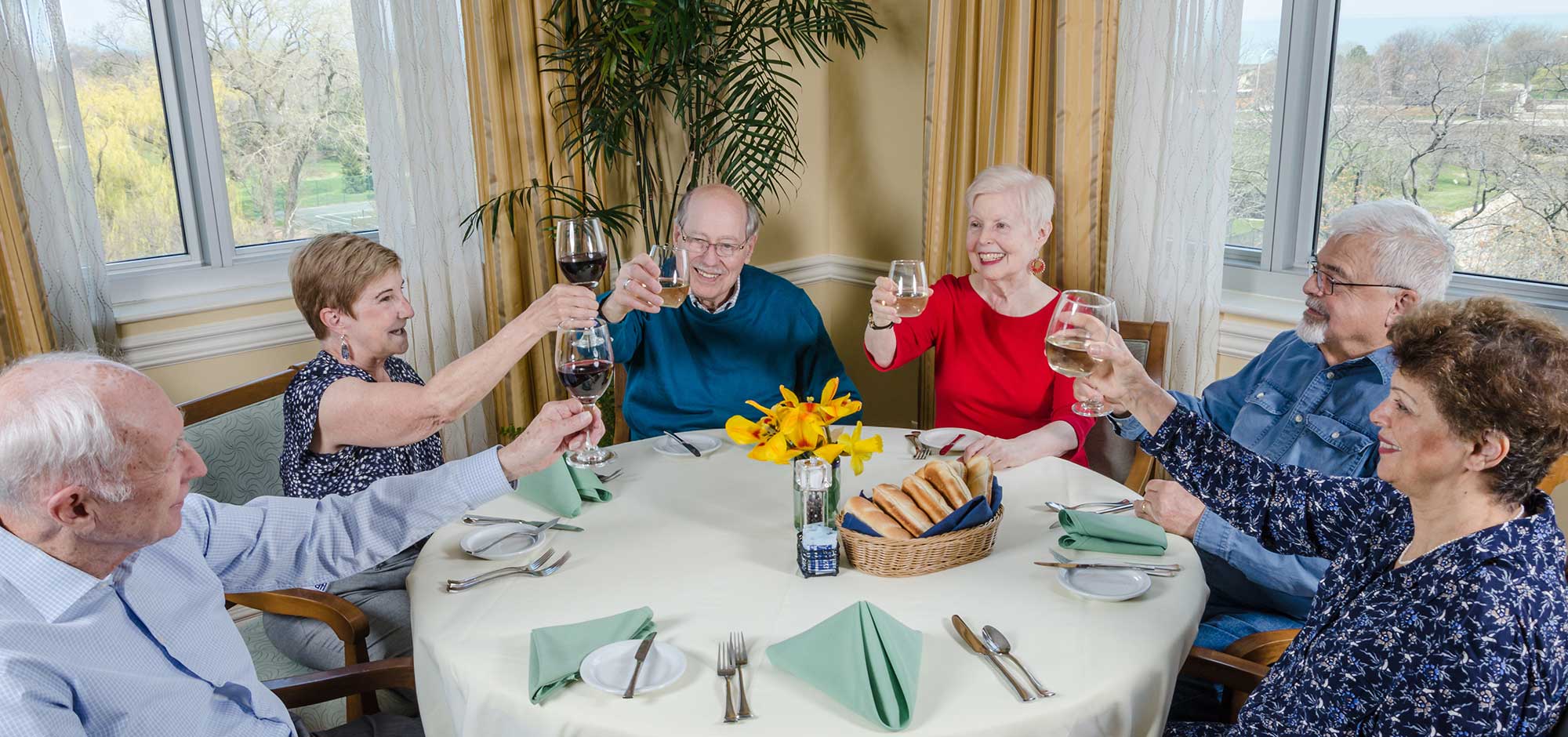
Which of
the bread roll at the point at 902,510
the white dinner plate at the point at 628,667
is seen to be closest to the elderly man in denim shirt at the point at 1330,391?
the bread roll at the point at 902,510

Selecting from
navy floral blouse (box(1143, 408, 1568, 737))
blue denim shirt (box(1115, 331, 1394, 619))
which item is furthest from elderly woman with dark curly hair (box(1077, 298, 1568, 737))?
blue denim shirt (box(1115, 331, 1394, 619))

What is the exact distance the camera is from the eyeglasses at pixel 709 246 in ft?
8.88

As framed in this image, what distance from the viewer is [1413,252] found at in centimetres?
202

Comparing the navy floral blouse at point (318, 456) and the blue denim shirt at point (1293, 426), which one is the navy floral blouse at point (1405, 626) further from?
the navy floral blouse at point (318, 456)

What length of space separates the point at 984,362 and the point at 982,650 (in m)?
1.45

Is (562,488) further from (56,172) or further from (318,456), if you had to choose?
(56,172)

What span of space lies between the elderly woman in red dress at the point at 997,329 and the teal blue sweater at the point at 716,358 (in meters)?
0.23

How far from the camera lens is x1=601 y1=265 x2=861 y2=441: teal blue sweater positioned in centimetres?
282

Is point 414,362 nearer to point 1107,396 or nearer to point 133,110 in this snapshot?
point 133,110

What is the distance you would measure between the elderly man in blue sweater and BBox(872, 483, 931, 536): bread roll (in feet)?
3.49

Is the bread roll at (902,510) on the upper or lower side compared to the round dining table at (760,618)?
upper

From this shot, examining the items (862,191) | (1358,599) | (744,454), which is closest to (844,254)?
(862,191)

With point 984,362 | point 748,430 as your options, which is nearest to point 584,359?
point 748,430

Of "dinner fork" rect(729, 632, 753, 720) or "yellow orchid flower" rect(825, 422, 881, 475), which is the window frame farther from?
"dinner fork" rect(729, 632, 753, 720)
